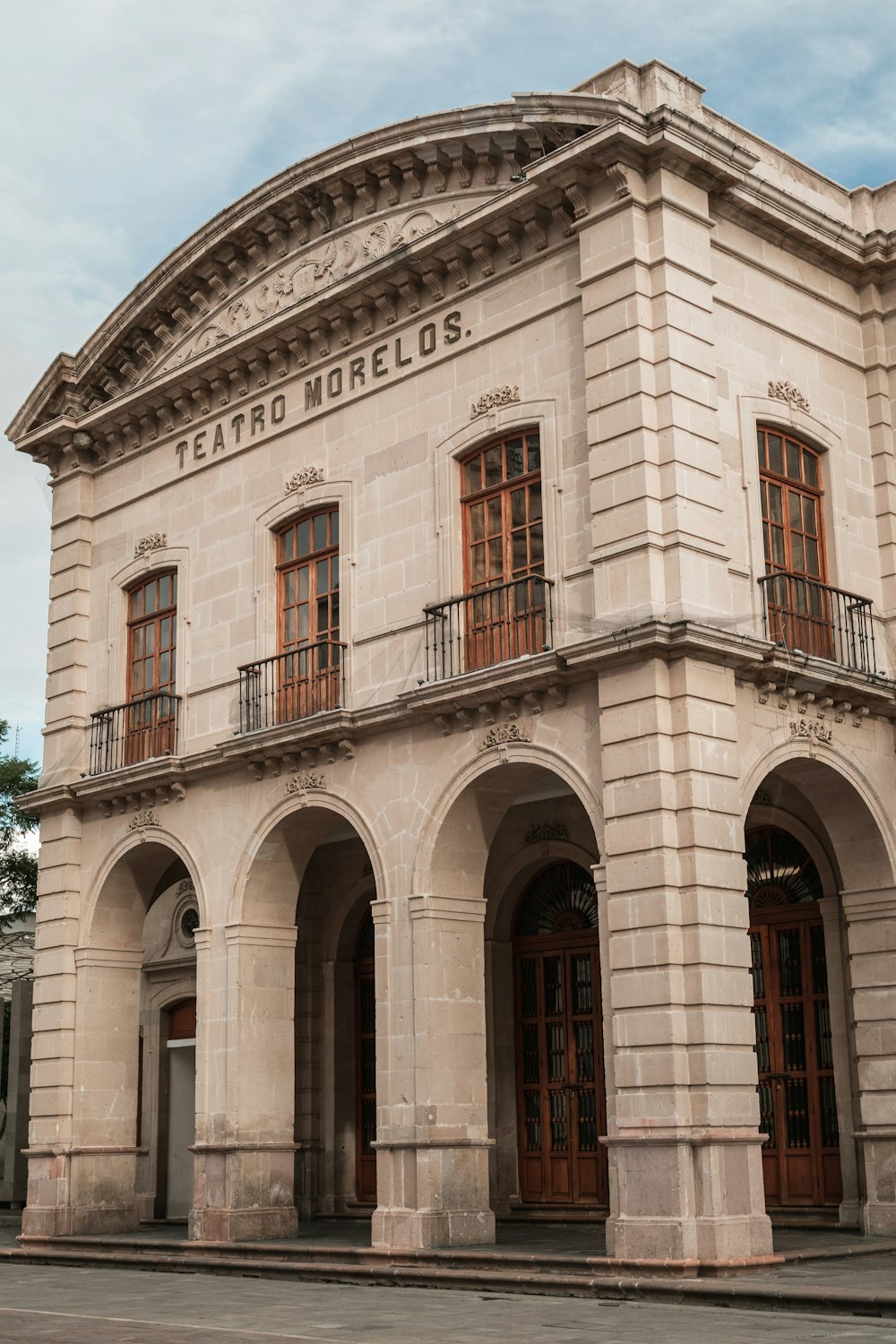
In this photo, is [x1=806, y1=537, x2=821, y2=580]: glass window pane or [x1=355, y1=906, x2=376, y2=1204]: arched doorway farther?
[x1=355, y1=906, x2=376, y2=1204]: arched doorway

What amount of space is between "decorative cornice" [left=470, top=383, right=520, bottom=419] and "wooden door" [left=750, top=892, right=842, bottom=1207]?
6.48m

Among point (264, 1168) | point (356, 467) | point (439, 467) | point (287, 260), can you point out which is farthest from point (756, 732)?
point (287, 260)

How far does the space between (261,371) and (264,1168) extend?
9.63 meters

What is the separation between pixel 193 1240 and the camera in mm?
18625

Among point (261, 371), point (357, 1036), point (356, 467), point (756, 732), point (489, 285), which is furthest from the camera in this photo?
point (357, 1036)

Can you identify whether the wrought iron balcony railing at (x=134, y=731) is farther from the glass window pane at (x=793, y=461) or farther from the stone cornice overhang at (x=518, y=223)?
the glass window pane at (x=793, y=461)

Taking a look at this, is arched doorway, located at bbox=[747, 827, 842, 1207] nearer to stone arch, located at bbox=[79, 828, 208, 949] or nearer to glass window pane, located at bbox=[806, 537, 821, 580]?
glass window pane, located at bbox=[806, 537, 821, 580]

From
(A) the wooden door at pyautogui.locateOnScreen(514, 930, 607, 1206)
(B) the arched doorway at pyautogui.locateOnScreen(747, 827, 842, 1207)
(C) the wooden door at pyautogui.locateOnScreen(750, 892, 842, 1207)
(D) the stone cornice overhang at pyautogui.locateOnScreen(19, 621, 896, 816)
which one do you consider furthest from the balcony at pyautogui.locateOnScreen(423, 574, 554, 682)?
(C) the wooden door at pyautogui.locateOnScreen(750, 892, 842, 1207)

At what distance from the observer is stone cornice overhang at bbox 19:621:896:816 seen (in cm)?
1533

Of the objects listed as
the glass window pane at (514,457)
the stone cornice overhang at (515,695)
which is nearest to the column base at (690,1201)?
the stone cornice overhang at (515,695)

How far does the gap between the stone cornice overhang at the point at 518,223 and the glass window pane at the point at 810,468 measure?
9.97 ft

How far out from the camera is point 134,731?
2175 cm

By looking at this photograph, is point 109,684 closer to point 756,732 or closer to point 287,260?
point 287,260

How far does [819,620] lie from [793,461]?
70.9 inches
